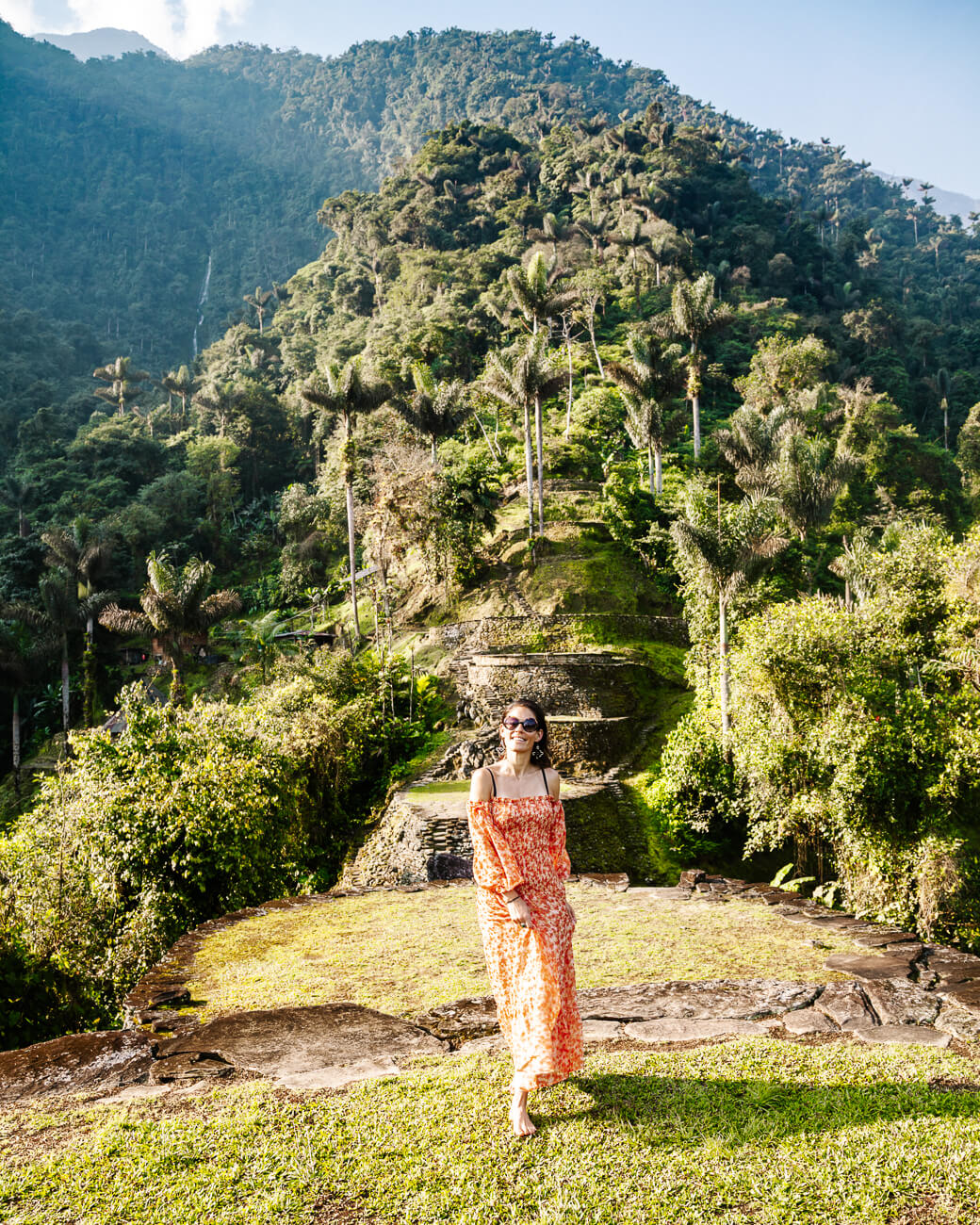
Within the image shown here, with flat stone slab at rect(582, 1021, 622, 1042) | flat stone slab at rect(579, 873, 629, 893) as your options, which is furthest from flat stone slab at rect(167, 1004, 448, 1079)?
flat stone slab at rect(579, 873, 629, 893)

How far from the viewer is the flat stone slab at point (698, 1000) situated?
4.99 m

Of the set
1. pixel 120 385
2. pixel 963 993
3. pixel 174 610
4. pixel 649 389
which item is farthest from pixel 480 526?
pixel 120 385

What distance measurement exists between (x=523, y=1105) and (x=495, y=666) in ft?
45.5

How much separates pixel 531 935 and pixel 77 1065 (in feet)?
10.2

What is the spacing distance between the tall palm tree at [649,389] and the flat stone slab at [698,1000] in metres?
23.6

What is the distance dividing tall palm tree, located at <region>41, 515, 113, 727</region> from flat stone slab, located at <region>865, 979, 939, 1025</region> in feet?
104

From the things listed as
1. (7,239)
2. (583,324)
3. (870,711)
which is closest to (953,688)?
(870,711)

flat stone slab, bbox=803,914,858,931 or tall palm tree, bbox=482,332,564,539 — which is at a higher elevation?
tall palm tree, bbox=482,332,564,539

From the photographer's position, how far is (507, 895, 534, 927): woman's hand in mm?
3561

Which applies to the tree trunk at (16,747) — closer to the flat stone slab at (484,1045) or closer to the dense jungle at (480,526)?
the dense jungle at (480,526)

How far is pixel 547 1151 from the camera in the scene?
327 centimetres

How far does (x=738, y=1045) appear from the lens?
14.1 ft

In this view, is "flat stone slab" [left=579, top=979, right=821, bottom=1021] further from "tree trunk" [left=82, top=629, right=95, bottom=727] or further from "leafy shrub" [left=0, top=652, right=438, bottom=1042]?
"tree trunk" [left=82, top=629, right=95, bottom=727]

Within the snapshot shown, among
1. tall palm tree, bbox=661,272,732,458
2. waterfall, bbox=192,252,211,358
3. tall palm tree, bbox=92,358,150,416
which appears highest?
waterfall, bbox=192,252,211,358
